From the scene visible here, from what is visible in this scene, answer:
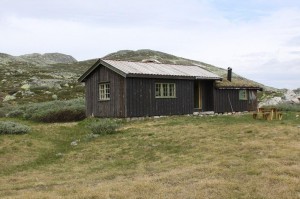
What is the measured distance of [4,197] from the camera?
11.1 m

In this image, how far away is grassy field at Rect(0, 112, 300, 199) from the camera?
1086cm

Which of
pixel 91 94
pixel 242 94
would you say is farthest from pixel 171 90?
pixel 242 94

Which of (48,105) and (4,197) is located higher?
(48,105)

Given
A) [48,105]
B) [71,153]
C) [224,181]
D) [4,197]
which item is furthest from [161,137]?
[48,105]

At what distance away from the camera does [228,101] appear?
Result: 1389 inches

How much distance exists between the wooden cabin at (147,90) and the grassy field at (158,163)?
16.6ft

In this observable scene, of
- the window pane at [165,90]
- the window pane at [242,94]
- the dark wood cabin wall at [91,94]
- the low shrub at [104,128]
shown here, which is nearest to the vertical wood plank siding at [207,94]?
the window pane at [242,94]

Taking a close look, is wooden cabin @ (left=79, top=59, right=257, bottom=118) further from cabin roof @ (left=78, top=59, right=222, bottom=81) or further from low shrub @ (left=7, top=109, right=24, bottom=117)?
low shrub @ (left=7, top=109, right=24, bottom=117)

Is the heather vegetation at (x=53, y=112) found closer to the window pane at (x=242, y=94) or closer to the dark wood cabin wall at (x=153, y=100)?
the dark wood cabin wall at (x=153, y=100)

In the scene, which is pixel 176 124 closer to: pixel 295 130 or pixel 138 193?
pixel 295 130

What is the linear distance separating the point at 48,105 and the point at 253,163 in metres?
26.3

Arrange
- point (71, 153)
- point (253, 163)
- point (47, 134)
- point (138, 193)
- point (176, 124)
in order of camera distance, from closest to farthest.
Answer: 1. point (138, 193)
2. point (253, 163)
3. point (71, 153)
4. point (47, 134)
5. point (176, 124)

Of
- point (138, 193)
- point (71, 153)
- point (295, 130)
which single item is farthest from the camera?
point (295, 130)

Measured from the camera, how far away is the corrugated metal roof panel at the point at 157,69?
2912 centimetres
